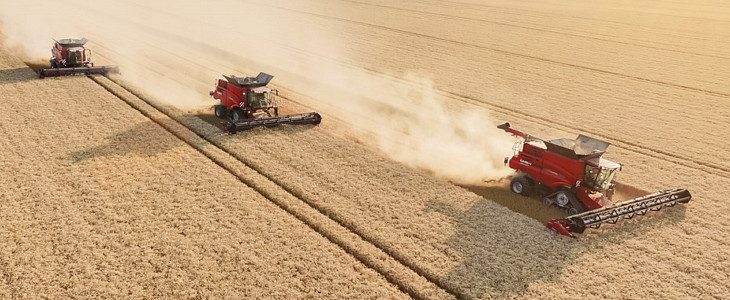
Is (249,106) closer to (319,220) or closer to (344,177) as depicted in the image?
(344,177)

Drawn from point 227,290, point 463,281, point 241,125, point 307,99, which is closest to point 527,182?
point 463,281

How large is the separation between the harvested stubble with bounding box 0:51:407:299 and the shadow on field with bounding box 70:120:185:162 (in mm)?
34

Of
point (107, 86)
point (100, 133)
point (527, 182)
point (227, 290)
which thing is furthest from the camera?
point (107, 86)

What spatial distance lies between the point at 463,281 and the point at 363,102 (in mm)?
14797

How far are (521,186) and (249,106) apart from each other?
34.6ft

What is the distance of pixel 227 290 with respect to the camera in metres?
9.90

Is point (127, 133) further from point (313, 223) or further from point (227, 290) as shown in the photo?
point (227, 290)

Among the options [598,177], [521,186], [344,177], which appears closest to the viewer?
[598,177]

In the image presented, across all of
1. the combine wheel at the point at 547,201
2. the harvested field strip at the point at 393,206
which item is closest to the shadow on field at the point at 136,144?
the harvested field strip at the point at 393,206

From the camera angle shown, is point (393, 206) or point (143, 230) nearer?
point (143, 230)

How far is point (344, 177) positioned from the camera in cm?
1547

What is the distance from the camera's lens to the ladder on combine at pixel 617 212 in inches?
492

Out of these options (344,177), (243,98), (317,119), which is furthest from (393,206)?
(243,98)

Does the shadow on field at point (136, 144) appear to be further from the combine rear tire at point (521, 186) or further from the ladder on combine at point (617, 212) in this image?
the ladder on combine at point (617, 212)
